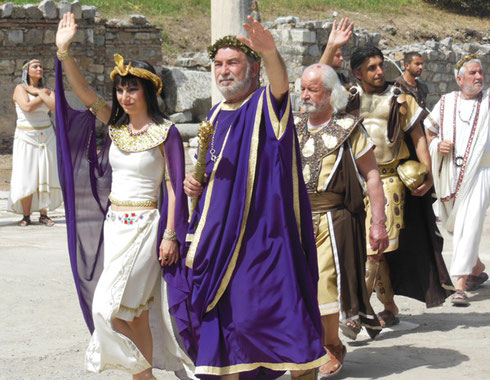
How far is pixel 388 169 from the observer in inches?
243

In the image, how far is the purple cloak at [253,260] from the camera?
4.07 m

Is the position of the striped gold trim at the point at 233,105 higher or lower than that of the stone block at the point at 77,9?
lower

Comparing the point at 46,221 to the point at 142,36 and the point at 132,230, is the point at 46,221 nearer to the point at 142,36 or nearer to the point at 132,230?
the point at 132,230

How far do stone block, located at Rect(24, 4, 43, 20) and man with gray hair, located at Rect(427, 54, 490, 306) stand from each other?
10.5m

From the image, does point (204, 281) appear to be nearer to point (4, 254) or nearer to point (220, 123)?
point (220, 123)

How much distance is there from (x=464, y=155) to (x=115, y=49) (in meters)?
11.7

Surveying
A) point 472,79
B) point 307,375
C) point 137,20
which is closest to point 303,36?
point 137,20

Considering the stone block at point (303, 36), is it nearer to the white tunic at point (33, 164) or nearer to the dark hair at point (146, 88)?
the white tunic at point (33, 164)

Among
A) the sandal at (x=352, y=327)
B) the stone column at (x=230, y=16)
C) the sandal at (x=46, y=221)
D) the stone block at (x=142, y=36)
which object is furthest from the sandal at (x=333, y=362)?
the stone block at (x=142, y=36)

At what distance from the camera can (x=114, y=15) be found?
70.1 feet

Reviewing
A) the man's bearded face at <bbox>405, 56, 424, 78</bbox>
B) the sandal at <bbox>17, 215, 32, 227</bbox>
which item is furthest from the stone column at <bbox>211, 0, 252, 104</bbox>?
the sandal at <bbox>17, 215, 32, 227</bbox>

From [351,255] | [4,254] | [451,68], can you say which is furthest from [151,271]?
[451,68]

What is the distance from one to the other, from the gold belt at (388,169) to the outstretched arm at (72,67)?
7.43 ft

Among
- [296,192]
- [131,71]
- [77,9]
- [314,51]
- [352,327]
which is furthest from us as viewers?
[77,9]
